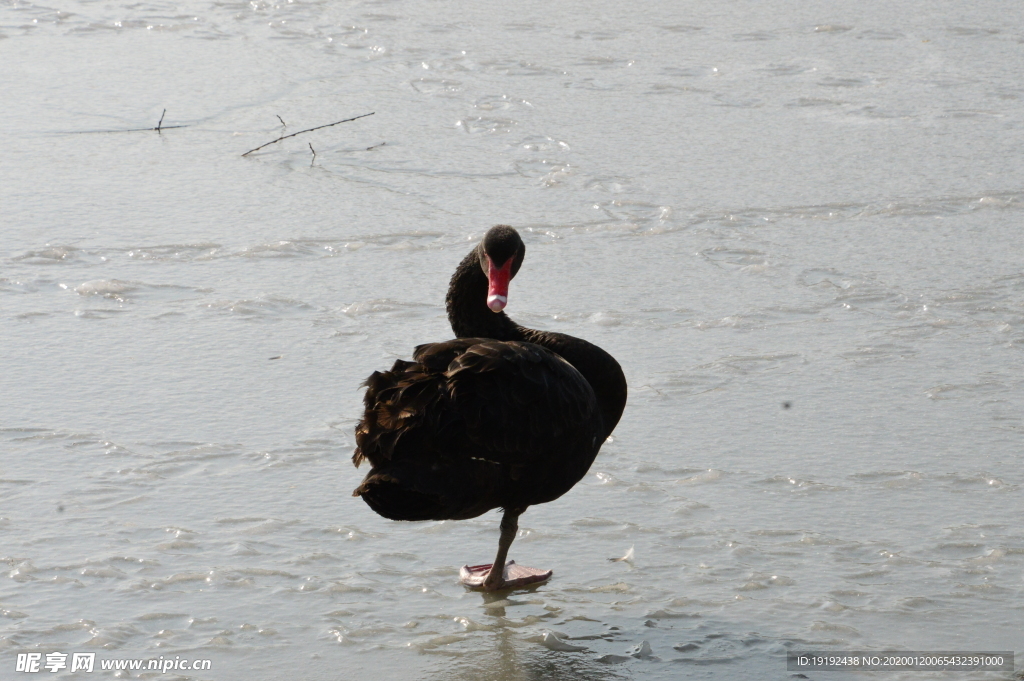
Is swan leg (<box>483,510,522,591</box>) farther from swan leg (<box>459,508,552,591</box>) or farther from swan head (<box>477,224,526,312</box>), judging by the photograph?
swan head (<box>477,224,526,312</box>)

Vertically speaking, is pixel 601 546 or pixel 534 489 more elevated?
pixel 534 489

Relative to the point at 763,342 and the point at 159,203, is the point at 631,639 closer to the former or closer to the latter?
the point at 763,342

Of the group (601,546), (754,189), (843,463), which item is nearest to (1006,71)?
(754,189)

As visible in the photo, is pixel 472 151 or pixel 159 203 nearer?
pixel 159 203

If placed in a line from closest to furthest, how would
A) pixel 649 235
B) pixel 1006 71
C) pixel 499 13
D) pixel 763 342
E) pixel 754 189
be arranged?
1. pixel 763 342
2. pixel 649 235
3. pixel 754 189
4. pixel 1006 71
5. pixel 499 13

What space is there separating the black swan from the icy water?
28cm

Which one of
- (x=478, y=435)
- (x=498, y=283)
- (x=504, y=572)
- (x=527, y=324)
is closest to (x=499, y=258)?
(x=498, y=283)

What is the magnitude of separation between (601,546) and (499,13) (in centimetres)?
739

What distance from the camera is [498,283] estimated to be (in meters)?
3.80

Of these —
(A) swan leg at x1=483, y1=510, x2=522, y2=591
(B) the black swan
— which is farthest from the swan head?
(A) swan leg at x1=483, y1=510, x2=522, y2=591

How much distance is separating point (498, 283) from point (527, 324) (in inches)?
48.5

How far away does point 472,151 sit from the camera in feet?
23.1

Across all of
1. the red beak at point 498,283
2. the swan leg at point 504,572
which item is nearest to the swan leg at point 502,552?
the swan leg at point 504,572

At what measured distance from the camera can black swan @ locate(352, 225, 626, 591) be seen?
304cm
